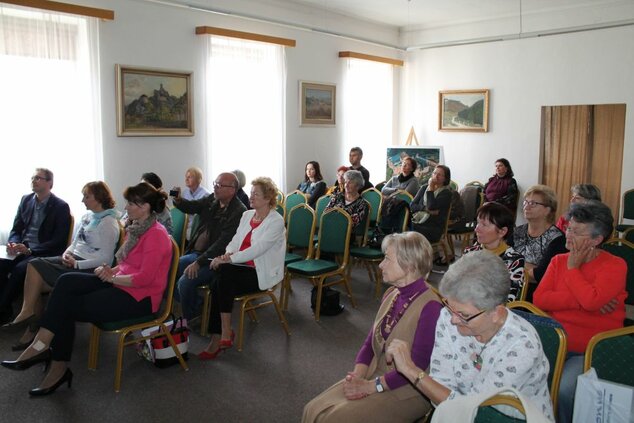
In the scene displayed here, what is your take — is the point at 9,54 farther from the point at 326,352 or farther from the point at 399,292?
the point at 399,292

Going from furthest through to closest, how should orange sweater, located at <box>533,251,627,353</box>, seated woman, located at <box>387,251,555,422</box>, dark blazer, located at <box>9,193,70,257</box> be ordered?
dark blazer, located at <box>9,193,70,257</box> < orange sweater, located at <box>533,251,627,353</box> < seated woman, located at <box>387,251,555,422</box>

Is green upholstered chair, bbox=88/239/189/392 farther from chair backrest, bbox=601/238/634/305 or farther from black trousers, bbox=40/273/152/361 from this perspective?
chair backrest, bbox=601/238/634/305

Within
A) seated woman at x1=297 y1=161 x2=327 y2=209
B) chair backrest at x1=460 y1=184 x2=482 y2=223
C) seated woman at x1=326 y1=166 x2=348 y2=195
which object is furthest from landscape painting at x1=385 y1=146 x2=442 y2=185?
seated woman at x1=297 y1=161 x2=327 y2=209

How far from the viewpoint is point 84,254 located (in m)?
4.25

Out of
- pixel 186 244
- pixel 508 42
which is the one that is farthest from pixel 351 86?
pixel 186 244

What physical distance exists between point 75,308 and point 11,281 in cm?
148

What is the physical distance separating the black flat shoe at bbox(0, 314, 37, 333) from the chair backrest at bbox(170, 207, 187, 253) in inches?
52.8

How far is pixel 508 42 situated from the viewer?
Result: 8.91m

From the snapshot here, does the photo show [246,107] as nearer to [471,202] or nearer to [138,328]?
[471,202]

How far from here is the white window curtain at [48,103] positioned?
217 inches

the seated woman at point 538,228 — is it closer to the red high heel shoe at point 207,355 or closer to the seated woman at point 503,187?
the red high heel shoe at point 207,355

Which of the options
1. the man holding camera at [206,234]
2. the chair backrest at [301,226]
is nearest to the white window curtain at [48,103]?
the man holding camera at [206,234]

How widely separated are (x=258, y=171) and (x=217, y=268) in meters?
3.69

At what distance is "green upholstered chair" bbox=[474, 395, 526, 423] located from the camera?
1.63m
